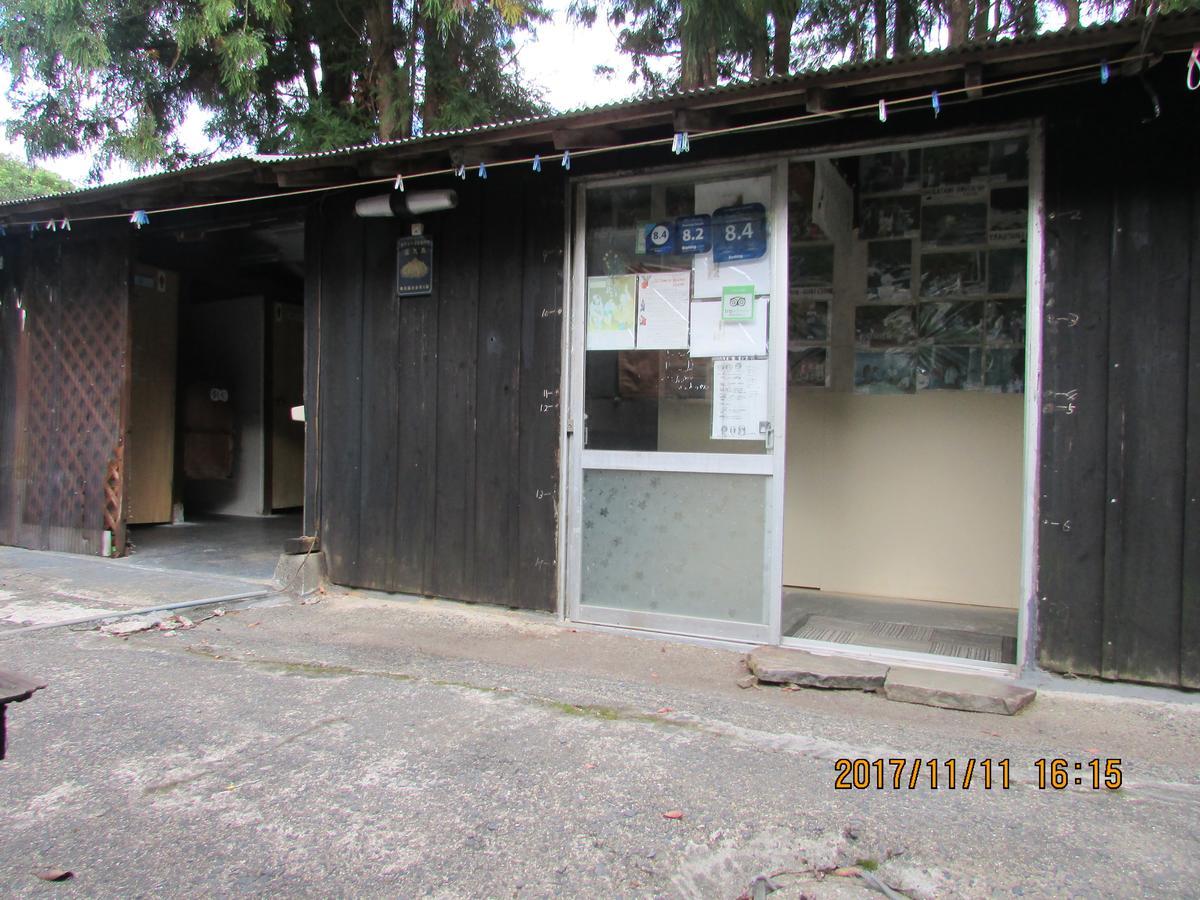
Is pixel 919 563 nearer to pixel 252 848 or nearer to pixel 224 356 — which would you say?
pixel 252 848

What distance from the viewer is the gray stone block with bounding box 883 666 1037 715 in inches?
142

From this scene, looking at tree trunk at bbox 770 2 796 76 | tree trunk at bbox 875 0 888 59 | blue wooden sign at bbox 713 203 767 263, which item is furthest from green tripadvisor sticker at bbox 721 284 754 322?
tree trunk at bbox 875 0 888 59

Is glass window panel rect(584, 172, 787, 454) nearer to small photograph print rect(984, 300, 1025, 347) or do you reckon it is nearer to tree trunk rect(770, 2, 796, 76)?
small photograph print rect(984, 300, 1025, 347)

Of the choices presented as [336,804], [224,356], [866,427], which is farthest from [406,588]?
[224,356]

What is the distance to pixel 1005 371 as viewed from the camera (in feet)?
18.0

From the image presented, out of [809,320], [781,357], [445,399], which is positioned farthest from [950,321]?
[445,399]

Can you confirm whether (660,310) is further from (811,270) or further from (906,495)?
(906,495)

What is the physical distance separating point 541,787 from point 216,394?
8.56 meters

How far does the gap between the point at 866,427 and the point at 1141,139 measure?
8.56 feet

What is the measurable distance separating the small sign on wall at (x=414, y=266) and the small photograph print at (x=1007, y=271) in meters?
3.94

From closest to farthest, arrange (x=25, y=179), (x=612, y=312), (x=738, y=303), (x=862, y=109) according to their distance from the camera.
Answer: (x=862, y=109) < (x=738, y=303) < (x=612, y=312) < (x=25, y=179)

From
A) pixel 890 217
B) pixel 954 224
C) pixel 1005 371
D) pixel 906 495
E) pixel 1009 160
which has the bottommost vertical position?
→ pixel 906 495

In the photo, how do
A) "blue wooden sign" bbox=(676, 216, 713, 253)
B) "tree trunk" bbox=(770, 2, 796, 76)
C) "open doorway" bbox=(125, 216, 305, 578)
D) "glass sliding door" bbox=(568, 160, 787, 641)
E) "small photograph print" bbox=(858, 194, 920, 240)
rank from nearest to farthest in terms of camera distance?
1. "glass sliding door" bbox=(568, 160, 787, 641)
2. "blue wooden sign" bbox=(676, 216, 713, 253)
3. "small photograph print" bbox=(858, 194, 920, 240)
4. "tree trunk" bbox=(770, 2, 796, 76)
5. "open doorway" bbox=(125, 216, 305, 578)

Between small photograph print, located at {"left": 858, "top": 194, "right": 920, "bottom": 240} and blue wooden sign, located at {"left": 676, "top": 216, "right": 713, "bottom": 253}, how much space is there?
5.58 ft
